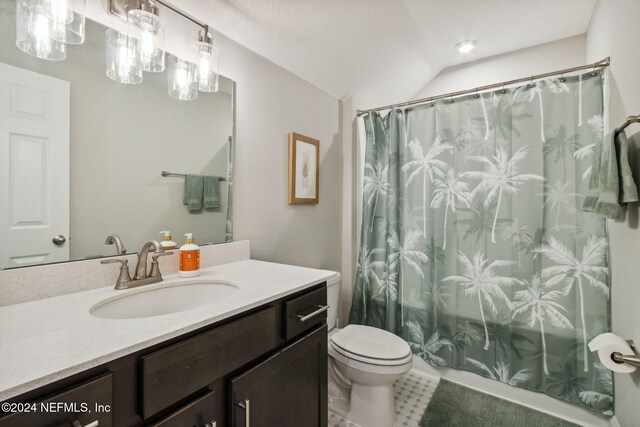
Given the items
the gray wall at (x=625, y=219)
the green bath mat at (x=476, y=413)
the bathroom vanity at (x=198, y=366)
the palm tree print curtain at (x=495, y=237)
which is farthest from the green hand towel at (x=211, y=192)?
the gray wall at (x=625, y=219)

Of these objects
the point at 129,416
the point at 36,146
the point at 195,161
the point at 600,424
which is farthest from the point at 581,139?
the point at 36,146

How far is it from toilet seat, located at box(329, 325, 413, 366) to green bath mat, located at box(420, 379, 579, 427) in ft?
1.47

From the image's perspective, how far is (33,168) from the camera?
870 mm

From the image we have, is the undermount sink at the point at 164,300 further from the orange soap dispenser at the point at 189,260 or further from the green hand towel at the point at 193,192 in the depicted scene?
the green hand towel at the point at 193,192

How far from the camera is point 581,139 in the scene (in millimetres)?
1517

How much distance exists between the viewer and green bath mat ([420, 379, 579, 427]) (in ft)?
5.14

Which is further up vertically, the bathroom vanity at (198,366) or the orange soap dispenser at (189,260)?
the orange soap dispenser at (189,260)

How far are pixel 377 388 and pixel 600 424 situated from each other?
1.21 meters

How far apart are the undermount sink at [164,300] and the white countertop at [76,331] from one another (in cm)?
3

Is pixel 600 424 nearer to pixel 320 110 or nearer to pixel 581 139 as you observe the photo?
pixel 581 139

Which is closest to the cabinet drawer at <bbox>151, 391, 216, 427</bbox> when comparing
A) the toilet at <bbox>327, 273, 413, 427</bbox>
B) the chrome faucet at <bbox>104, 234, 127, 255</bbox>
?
the chrome faucet at <bbox>104, 234, 127, 255</bbox>

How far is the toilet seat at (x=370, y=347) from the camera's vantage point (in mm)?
1448

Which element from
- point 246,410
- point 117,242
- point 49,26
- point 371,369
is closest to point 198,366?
point 246,410

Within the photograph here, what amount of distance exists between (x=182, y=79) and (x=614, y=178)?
1.85 metres
